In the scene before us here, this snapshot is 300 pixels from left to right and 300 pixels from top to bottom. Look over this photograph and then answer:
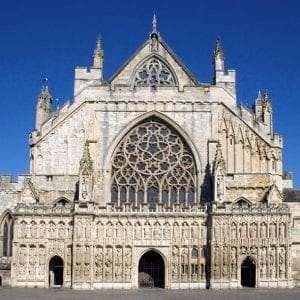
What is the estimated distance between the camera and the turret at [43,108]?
4489cm

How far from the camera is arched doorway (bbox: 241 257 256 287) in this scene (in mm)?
40156

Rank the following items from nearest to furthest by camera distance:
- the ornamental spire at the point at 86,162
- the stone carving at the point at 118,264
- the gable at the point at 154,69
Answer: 1. the stone carving at the point at 118,264
2. the ornamental spire at the point at 86,162
3. the gable at the point at 154,69

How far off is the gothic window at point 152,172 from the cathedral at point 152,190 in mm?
78

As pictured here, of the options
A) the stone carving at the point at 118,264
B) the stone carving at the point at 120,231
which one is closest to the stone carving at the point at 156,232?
the stone carving at the point at 120,231

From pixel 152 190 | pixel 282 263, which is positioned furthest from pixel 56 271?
pixel 282 263

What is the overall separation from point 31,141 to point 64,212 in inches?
270

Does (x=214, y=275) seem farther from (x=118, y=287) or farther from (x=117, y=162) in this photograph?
(x=117, y=162)

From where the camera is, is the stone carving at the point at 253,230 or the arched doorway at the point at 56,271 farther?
the arched doorway at the point at 56,271

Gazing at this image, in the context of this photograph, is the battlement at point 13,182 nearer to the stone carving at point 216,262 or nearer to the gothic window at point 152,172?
the gothic window at point 152,172

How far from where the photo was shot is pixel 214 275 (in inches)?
1529

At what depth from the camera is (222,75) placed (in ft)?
150

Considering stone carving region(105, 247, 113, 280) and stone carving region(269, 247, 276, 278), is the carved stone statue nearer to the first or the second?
stone carving region(269, 247, 276, 278)

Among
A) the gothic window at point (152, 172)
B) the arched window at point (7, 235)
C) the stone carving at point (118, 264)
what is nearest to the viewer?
the stone carving at point (118, 264)

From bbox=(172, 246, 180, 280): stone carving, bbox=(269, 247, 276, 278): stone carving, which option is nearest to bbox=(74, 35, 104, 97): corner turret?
bbox=(172, 246, 180, 280): stone carving
